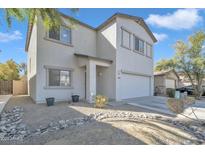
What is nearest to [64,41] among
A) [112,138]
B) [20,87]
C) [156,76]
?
[112,138]

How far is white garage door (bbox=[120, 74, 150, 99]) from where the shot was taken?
45.9 feet

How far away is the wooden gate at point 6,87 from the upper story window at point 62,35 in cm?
1131

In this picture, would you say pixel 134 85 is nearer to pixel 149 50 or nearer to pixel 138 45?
pixel 138 45

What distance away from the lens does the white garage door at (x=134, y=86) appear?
1398 centimetres

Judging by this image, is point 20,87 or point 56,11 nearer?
point 56,11

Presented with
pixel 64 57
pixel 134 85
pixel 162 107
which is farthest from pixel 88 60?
pixel 162 107

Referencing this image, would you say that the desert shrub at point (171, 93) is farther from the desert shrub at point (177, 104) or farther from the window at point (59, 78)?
the desert shrub at point (177, 104)

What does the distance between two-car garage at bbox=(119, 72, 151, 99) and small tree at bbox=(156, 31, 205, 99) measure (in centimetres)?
484

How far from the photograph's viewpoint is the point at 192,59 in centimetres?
1925

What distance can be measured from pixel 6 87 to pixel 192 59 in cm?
2240

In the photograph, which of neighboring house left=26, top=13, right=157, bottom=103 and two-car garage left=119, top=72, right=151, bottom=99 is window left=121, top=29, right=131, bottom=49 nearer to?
neighboring house left=26, top=13, right=157, bottom=103
